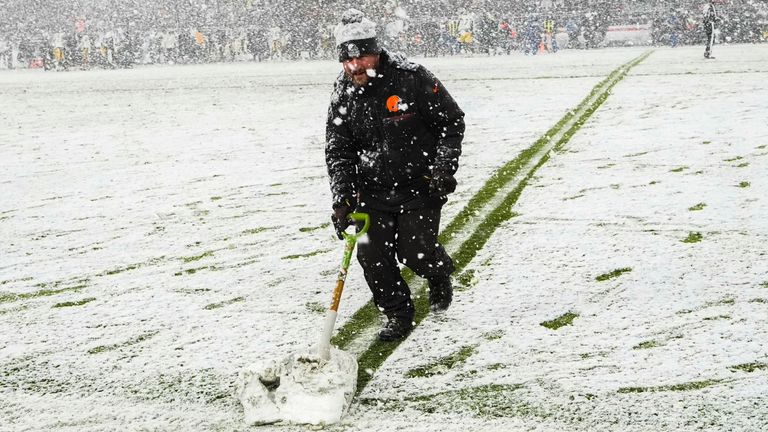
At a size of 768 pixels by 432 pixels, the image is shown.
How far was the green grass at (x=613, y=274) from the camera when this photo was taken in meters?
4.07

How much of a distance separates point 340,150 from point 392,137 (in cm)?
22

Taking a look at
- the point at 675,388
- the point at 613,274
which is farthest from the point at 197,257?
the point at 675,388

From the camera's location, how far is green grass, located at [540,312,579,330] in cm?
351

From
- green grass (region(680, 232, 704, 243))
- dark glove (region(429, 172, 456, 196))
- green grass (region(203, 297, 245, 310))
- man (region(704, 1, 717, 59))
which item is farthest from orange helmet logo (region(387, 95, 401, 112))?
man (region(704, 1, 717, 59))

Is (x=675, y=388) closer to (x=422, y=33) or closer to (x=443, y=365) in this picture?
(x=443, y=365)

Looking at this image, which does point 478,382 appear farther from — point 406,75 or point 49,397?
point 49,397

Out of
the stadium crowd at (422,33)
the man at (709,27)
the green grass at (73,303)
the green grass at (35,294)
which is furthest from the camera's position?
the stadium crowd at (422,33)

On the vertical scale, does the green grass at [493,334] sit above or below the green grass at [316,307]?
above

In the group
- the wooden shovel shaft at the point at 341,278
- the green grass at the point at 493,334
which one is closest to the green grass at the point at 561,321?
the green grass at the point at 493,334

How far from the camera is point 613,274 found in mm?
4129

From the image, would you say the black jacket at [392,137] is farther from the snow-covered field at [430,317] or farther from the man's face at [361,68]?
the snow-covered field at [430,317]

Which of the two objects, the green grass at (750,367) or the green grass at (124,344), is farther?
the green grass at (124,344)

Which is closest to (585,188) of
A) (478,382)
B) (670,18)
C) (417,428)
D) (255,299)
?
(255,299)

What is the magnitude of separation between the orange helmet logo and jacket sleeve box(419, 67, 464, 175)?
0.29 ft
